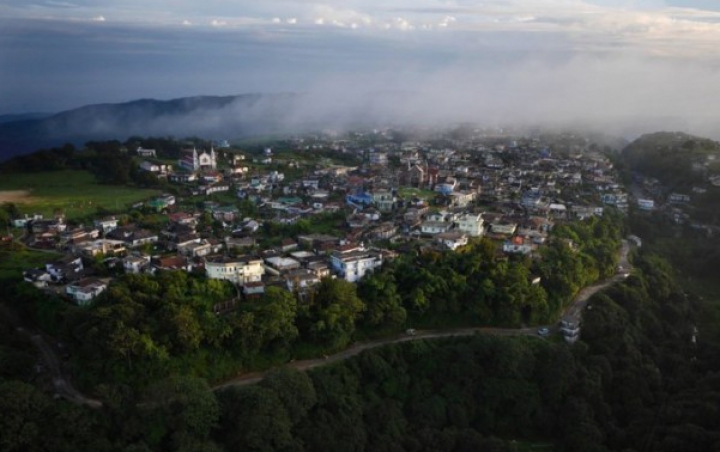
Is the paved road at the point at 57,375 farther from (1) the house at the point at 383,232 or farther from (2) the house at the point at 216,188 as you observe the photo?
(2) the house at the point at 216,188

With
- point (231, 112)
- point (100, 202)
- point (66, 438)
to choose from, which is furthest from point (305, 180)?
point (231, 112)

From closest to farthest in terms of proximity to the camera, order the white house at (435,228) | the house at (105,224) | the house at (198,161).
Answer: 1. the house at (105,224)
2. the white house at (435,228)
3. the house at (198,161)

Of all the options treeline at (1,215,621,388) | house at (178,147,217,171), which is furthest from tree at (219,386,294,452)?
house at (178,147,217,171)

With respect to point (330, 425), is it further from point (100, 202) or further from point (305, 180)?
point (305, 180)

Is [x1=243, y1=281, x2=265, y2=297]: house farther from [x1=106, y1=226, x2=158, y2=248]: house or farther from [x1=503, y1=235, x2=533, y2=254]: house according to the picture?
[x1=503, y1=235, x2=533, y2=254]: house

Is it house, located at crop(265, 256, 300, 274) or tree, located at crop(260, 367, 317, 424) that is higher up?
house, located at crop(265, 256, 300, 274)

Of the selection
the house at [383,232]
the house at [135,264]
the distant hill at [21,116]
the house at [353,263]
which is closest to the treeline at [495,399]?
the house at [353,263]

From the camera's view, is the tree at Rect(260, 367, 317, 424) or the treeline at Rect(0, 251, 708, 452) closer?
the treeline at Rect(0, 251, 708, 452)
